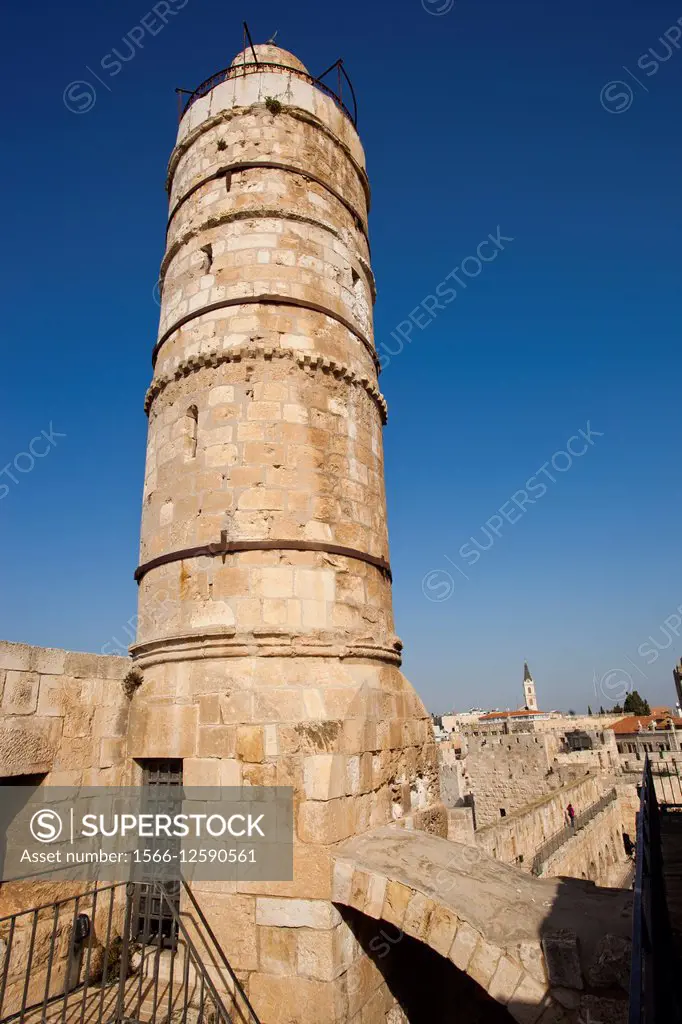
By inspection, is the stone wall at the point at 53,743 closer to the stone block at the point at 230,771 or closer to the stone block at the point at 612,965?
the stone block at the point at 230,771

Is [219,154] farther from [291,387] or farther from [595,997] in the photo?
[595,997]

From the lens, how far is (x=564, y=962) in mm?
3572

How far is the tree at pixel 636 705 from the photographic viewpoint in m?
82.3

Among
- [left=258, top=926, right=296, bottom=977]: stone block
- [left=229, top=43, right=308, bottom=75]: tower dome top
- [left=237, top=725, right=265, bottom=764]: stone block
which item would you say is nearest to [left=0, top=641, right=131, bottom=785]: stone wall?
[left=237, top=725, right=265, bottom=764]: stone block

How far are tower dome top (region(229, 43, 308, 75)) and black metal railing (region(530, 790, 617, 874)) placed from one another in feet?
58.7

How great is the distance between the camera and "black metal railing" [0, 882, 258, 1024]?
14.1 ft

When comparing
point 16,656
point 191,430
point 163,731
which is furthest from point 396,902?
point 191,430

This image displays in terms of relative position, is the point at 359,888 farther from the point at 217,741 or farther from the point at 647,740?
the point at 647,740

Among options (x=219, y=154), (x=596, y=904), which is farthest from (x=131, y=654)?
(x=219, y=154)

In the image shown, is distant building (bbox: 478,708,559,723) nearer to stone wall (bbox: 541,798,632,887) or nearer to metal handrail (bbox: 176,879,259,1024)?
stone wall (bbox: 541,798,632,887)

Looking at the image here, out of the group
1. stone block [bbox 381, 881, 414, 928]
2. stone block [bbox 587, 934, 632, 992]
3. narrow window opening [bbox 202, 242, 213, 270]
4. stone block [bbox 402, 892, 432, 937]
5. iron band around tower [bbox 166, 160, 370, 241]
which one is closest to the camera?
stone block [bbox 587, 934, 632, 992]

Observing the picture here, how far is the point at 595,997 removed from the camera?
347cm

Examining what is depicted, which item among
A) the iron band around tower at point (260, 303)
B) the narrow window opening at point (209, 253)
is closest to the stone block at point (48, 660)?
the iron band around tower at point (260, 303)

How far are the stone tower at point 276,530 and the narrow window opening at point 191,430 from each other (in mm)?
44
